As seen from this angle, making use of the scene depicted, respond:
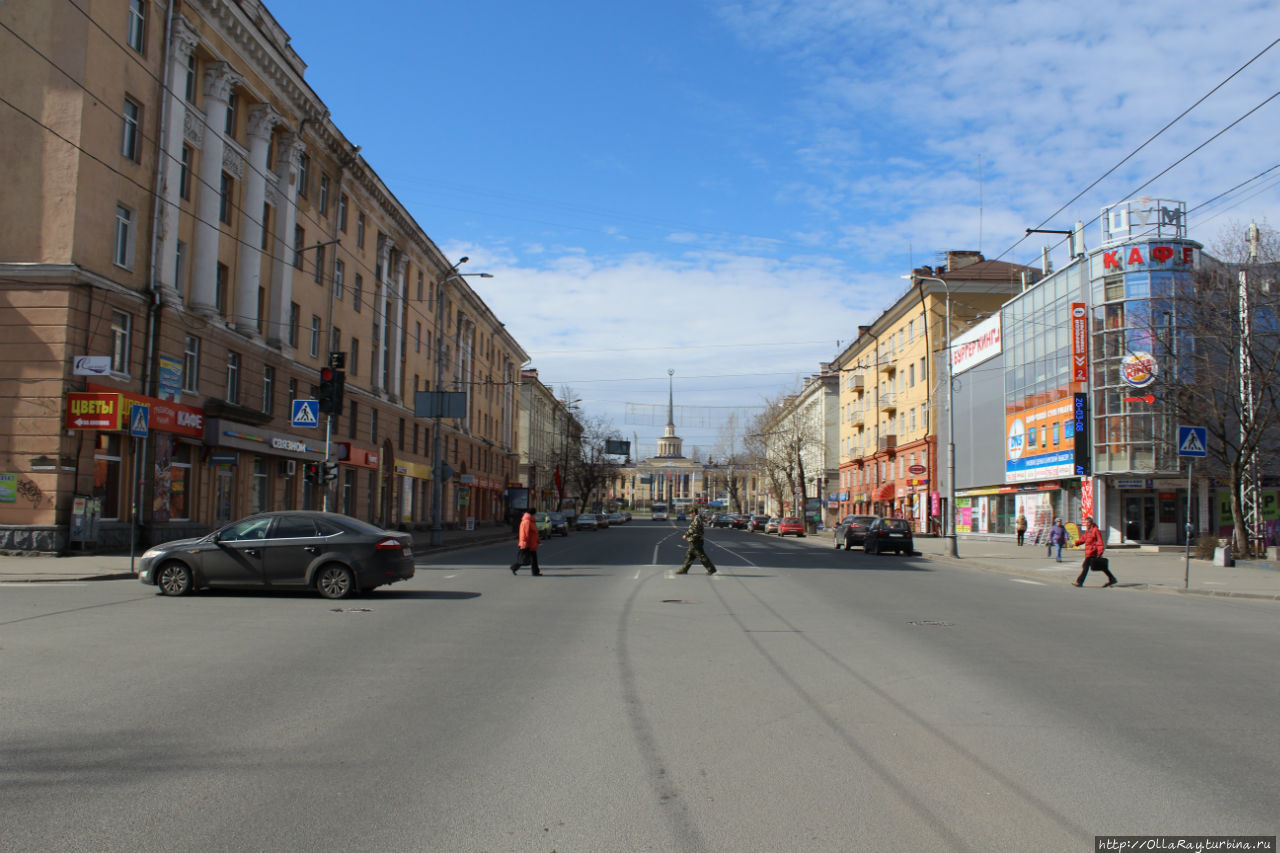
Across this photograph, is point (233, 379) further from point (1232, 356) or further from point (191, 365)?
point (1232, 356)

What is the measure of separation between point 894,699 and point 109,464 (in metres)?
23.1

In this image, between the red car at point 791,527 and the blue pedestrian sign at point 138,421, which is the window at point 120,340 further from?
the red car at point 791,527

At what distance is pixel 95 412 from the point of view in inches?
913

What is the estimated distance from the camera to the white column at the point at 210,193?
28.8 meters

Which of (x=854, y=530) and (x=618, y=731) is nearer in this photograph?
(x=618, y=731)

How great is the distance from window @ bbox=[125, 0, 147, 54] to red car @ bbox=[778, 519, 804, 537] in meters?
45.9

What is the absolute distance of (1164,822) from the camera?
491 cm

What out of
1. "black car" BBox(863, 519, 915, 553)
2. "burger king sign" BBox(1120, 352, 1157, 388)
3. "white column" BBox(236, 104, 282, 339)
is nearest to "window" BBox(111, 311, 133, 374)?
"white column" BBox(236, 104, 282, 339)

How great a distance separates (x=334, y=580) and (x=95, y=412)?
11640 mm

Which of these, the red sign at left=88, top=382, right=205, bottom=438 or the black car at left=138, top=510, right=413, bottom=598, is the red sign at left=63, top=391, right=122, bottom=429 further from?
the black car at left=138, top=510, right=413, bottom=598

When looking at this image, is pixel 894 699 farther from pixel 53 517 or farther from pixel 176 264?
pixel 176 264

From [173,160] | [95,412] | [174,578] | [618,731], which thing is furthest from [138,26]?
[618,731]

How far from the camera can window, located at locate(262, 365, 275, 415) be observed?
3422 cm

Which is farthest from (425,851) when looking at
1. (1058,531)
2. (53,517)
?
(1058,531)
